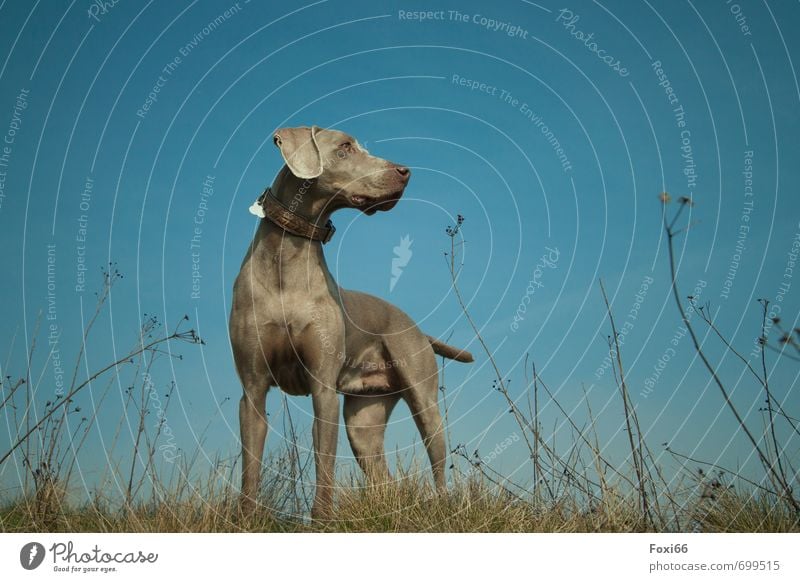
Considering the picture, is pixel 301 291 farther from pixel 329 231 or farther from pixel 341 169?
pixel 341 169

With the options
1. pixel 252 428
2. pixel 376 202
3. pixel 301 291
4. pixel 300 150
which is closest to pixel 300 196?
pixel 300 150

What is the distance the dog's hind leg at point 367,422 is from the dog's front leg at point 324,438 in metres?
1.81

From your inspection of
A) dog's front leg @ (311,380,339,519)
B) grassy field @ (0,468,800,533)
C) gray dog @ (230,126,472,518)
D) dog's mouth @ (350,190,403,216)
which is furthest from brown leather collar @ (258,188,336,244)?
grassy field @ (0,468,800,533)

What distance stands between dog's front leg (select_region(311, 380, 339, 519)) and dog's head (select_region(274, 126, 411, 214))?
1.63 m

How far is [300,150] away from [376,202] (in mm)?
782

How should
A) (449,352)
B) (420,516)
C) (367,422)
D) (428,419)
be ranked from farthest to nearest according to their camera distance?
(449,352) → (367,422) → (428,419) → (420,516)

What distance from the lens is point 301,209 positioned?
668 cm

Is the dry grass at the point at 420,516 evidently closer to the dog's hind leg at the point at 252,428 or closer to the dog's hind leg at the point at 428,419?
the dog's hind leg at the point at 252,428

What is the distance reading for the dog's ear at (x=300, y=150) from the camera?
20.9ft

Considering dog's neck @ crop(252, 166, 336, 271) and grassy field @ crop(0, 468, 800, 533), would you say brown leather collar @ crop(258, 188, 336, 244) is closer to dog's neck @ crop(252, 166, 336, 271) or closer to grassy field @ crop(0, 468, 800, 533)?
dog's neck @ crop(252, 166, 336, 271)

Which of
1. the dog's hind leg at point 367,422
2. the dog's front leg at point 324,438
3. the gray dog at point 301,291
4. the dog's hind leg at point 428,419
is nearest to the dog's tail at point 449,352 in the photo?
the dog's hind leg at point 428,419

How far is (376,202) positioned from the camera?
661 cm
